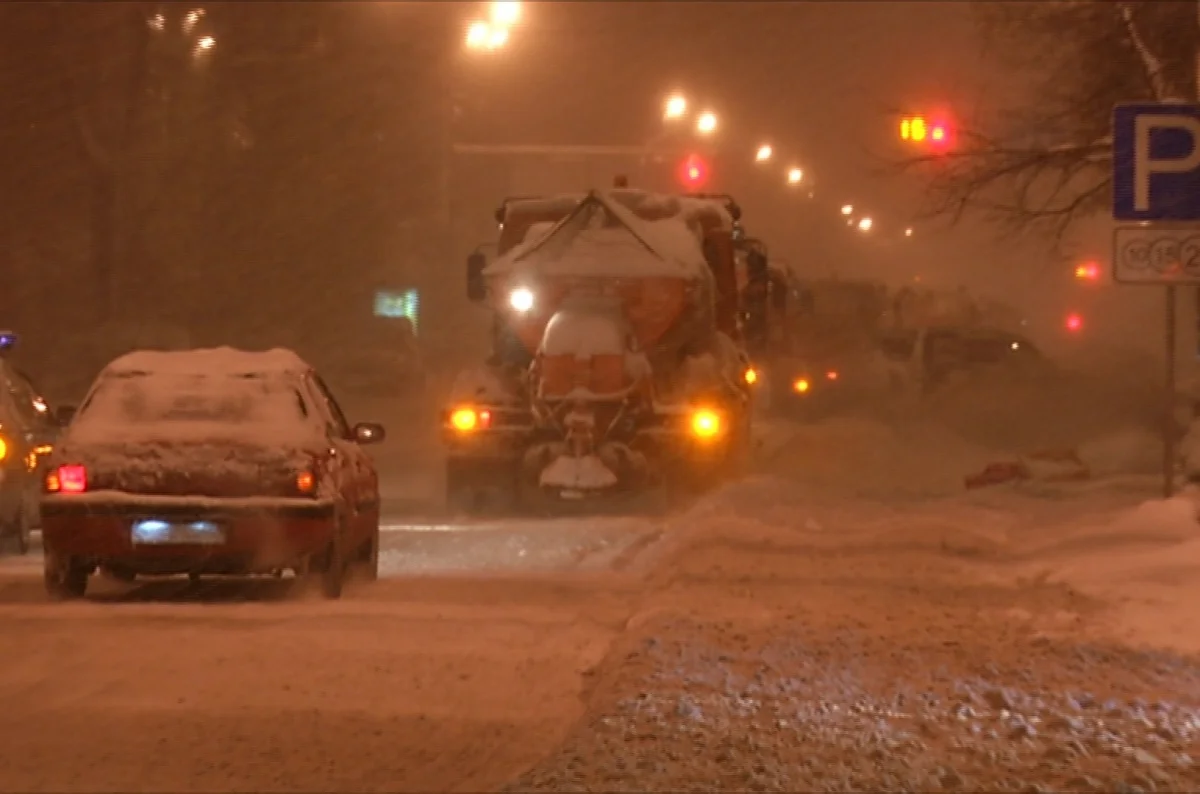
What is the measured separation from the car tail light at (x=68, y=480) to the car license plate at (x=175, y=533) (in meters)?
0.42

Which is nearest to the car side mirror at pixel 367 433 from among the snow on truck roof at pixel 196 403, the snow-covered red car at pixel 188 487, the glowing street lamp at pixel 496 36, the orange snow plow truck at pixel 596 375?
the snow on truck roof at pixel 196 403

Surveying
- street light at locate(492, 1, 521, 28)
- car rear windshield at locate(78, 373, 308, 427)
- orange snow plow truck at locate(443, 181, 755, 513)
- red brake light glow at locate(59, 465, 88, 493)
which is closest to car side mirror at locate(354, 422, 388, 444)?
car rear windshield at locate(78, 373, 308, 427)

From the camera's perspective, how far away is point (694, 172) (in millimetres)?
32812

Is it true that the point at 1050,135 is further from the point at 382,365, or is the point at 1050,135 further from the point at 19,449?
the point at 382,365

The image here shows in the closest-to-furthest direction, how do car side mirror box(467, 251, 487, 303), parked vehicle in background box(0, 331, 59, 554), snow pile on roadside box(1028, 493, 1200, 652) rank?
snow pile on roadside box(1028, 493, 1200, 652), parked vehicle in background box(0, 331, 59, 554), car side mirror box(467, 251, 487, 303)

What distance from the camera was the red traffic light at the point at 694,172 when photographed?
32.8 metres

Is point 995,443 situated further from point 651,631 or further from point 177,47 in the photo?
point 177,47

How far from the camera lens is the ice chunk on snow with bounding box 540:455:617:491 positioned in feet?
56.2

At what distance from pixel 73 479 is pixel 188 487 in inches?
27.9

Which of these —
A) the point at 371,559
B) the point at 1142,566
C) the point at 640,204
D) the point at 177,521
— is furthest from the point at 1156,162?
the point at 640,204

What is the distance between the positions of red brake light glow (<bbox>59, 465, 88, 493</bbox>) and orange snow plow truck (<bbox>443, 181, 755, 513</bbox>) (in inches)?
278

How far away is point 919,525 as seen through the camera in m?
14.6

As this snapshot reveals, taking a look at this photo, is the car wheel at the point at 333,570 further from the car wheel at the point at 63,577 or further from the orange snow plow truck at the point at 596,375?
the orange snow plow truck at the point at 596,375

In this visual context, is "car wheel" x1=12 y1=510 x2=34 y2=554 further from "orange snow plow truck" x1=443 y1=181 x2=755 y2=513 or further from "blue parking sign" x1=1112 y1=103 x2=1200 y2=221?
"blue parking sign" x1=1112 y1=103 x2=1200 y2=221
